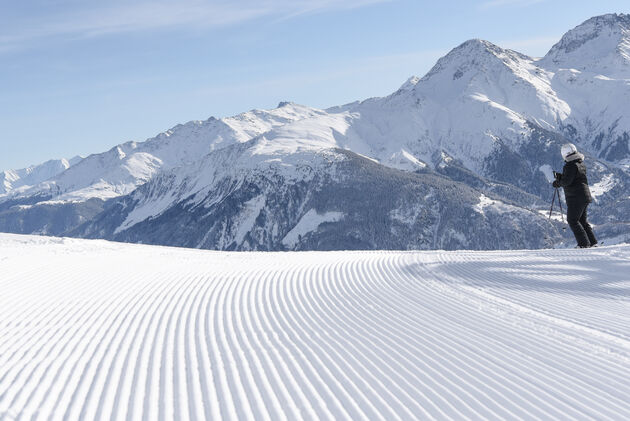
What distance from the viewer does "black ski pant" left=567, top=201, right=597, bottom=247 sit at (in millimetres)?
21281

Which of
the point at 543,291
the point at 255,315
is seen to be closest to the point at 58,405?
the point at 255,315

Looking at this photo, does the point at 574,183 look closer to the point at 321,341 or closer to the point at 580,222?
the point at 580,222

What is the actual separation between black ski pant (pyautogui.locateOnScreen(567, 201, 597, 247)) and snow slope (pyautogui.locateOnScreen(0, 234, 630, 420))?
1222 mm

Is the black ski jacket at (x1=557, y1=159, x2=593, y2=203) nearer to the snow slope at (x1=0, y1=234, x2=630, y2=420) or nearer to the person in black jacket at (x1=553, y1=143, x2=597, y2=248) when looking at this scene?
the person in black jacket at (x1=553, y1=143, x2=597, y2=248)

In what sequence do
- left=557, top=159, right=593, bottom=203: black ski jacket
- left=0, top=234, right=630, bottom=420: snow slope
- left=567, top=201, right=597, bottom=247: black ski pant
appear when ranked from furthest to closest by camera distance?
left=567, top=201, right=597, bottom=247: black ski pant
left=557, top=159, right=593, bottom=203: black ski jacket
left=0, top=234, right=630, bottom=420: snow slope

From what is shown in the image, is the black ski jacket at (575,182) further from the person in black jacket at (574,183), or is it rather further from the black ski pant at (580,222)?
the black ski pant at (580,222)

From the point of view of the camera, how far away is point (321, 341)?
11234mm

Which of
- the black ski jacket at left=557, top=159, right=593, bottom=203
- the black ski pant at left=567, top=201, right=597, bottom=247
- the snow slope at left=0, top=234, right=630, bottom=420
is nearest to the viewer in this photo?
the snow slope at left=0, top=234, right=630, bottom=420

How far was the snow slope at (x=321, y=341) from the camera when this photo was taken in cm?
799

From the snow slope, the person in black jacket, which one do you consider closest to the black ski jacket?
the person in black jacket

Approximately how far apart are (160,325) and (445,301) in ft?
23.2

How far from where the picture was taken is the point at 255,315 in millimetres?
14008

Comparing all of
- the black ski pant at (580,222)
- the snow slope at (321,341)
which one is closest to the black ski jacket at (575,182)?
the black ski pant at (580,222)

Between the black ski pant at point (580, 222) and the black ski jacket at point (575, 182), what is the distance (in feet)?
0.61
